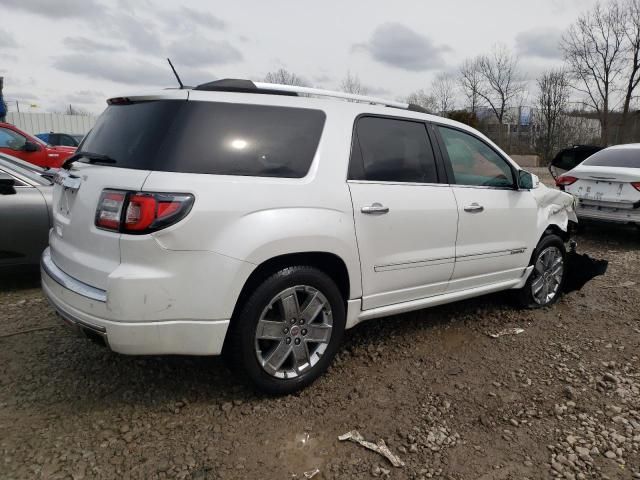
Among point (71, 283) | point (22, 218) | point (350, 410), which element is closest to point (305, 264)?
point (350, 410)

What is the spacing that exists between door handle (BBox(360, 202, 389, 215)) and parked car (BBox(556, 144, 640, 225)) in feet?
17.2

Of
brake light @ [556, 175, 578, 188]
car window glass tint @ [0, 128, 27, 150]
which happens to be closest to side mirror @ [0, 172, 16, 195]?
car window glass tint @ [0, 128, 27, 150]

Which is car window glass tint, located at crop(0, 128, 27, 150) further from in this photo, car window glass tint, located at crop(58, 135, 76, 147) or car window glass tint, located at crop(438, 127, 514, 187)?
car window glass tint, located at crop(58, 135, 76, 147)

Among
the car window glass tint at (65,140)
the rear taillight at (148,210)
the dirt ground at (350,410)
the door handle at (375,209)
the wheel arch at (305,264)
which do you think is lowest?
the dirt ground at (350,410)

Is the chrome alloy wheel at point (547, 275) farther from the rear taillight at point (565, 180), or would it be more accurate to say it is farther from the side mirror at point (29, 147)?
the side mirror at point (29, 147)

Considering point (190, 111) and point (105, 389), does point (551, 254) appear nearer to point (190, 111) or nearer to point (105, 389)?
point (190, 111)

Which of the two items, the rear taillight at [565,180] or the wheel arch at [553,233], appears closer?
the wheel arch at [553,233]

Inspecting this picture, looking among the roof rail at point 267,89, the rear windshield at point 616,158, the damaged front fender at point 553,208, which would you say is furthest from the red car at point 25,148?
the rear windshield at point 616,158

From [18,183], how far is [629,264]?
729cm

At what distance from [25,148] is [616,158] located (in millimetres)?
10566

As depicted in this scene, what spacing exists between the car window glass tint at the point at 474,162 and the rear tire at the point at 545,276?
2.77 feet

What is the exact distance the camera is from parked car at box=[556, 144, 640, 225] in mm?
7109

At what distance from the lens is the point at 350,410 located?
281 cm

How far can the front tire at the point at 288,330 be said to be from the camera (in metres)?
2.64
